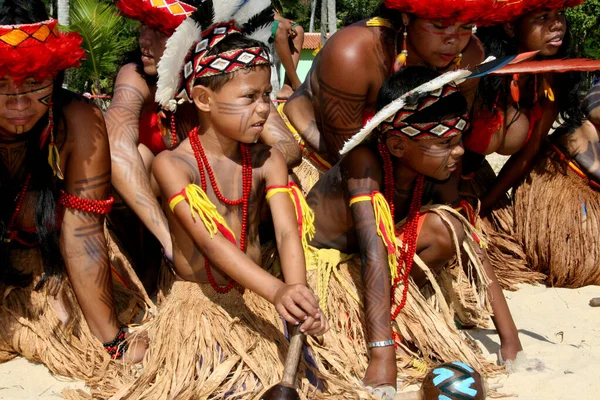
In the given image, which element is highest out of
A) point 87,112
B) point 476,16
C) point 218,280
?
point 476,16

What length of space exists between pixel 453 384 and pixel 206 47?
1.55 m

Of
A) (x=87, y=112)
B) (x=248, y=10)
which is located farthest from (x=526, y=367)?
(x=87, y=112)

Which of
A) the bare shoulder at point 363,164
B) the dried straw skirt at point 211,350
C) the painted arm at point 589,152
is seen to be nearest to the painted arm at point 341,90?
the bare shoulder at point 363,164

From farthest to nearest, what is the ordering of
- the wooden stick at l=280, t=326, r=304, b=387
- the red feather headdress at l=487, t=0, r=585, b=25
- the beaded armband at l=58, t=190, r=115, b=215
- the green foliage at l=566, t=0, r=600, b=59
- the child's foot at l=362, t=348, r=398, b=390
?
1. the green foliage at l=566, t=0, r=600, b=59
2. the red feather headdress at l=487, t=0, r=585, b=25
3. the beaded armband at l=58, t=190, r=115, b=215
4. the child's foot at l=362, t=348, r=398, b=390
5. the wooden stick at l=280, t=326, r=304, b=387

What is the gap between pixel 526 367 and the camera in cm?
287

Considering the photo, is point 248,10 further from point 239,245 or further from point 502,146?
point 502,146

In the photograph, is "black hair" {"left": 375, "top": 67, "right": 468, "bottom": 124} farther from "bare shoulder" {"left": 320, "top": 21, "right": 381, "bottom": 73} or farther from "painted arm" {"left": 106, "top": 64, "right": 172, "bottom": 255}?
"painted arm" {"left": 106, "top": 64, "right": 172, "bottom": 255}

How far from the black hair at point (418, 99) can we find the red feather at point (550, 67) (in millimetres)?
209

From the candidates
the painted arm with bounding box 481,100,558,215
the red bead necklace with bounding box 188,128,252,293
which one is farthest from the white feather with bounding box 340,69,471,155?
the painted arm with bounding box 481,100,558,215

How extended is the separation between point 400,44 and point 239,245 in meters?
1.25

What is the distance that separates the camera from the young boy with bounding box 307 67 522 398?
285cm

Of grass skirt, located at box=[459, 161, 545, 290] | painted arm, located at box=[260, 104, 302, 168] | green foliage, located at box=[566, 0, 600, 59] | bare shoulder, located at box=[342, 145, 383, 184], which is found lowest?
green foliage, located at box=[566, 0, 600, 59]

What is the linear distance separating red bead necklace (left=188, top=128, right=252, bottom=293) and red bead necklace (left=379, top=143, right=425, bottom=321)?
23.5 inches

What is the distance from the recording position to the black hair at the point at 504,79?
3.93 meters
